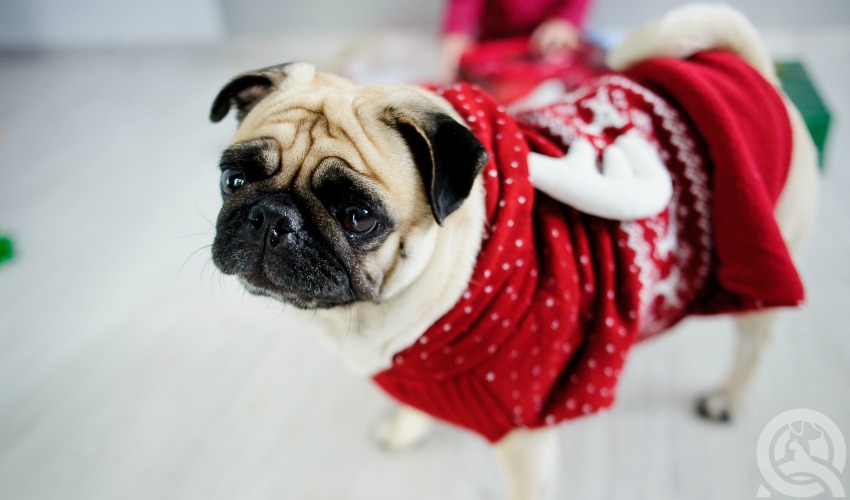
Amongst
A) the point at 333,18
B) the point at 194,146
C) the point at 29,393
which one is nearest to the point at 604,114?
the point at 29,393

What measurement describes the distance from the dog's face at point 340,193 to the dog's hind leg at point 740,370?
37.4 inches

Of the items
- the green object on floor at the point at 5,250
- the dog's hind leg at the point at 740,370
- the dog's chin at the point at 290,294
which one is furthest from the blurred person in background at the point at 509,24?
the dog's chin at the point at 290,294

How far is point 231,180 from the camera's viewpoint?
3.08ft

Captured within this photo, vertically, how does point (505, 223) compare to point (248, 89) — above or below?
below

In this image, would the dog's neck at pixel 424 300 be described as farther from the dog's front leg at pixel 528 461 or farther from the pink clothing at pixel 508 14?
the pink clothing at pixel 508 14

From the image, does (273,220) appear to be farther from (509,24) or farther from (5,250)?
(509,24)

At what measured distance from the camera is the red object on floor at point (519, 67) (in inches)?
88.4

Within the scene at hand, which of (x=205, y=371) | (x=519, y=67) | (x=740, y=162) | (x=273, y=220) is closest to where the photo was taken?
(x=273, y=220)

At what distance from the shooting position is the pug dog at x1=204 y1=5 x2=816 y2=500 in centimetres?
88

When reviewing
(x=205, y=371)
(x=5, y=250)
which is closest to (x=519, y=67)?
(x=205, y=371)

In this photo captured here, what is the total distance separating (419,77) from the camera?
113 inches

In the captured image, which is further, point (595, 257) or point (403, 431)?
point (403, 431)

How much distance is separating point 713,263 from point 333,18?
258 centimetres

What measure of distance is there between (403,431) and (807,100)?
1.36 m
